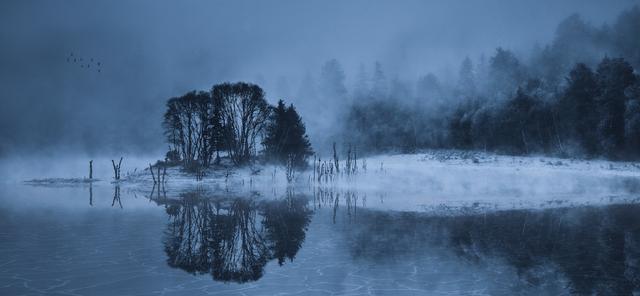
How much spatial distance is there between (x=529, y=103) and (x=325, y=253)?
55.6 metres

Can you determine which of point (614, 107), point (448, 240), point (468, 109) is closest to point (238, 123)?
point (468, 109)

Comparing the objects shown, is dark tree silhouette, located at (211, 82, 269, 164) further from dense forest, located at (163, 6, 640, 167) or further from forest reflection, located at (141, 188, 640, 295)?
forest reflection, located at (141, 188, 640, 295)

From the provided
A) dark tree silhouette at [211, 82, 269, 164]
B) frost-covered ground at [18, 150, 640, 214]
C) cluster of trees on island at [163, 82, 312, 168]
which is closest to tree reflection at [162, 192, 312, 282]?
frost-covered ground at [18, 150, 640, 214]

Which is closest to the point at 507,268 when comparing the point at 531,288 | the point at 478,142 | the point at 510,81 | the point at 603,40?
the point at 531,288

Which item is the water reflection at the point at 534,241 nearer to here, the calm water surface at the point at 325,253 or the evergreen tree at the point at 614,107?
the calm water surface at the point at 325,253

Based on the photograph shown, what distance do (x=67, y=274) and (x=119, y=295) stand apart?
106 inches

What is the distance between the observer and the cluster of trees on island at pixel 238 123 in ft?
203

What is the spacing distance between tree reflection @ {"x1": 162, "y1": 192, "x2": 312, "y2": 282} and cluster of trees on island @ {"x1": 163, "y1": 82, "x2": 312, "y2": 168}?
3297 cm

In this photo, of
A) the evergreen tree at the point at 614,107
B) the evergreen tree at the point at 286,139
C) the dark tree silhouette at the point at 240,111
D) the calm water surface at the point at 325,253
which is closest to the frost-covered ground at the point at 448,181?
the evergreen tree at the point at 286,139

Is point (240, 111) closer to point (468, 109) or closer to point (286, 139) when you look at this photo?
point (286, 139)

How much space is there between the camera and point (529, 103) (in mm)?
63812

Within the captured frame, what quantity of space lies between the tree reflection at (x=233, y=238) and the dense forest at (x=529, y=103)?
41.9 meters

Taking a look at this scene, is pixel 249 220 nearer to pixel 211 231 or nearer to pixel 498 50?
pixel 211 231

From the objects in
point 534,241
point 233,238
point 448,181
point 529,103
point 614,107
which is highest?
point 529,103
